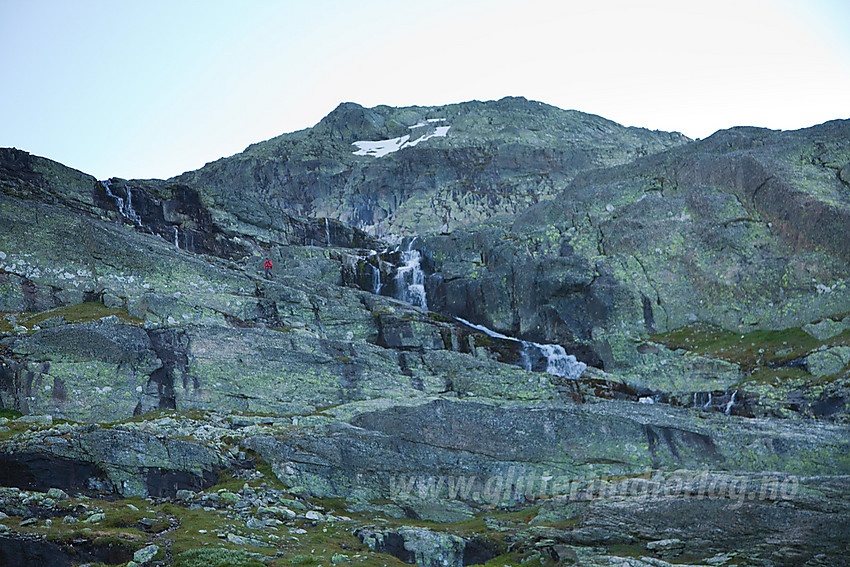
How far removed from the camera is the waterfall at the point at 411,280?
279ft

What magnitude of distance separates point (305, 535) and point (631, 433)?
24814 millimetres

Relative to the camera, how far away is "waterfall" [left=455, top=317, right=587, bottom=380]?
67.6 metres

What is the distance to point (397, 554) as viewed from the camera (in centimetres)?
2991

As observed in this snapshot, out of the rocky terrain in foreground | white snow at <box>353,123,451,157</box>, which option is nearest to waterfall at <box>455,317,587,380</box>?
the rocky terrain in foreground

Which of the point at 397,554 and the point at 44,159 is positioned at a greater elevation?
the point at 44,159

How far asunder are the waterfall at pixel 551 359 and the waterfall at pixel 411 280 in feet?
49.9

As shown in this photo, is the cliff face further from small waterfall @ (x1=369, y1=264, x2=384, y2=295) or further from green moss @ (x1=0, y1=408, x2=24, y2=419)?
green moss @ (x1=0, y1=408, x2=24, y2=419)

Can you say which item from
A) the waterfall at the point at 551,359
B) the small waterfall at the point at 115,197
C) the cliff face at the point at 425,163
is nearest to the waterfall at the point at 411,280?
the waterfall at the point at 551,359

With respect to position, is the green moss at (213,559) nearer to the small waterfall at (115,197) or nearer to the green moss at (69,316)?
the green moss at (69,316)

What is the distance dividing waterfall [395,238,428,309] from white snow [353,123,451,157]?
76.8 m

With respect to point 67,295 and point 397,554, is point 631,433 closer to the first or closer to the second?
point 397,554

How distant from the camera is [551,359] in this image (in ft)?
227

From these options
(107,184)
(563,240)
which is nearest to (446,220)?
(563,240)

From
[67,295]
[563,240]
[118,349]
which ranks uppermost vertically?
[563,240]
